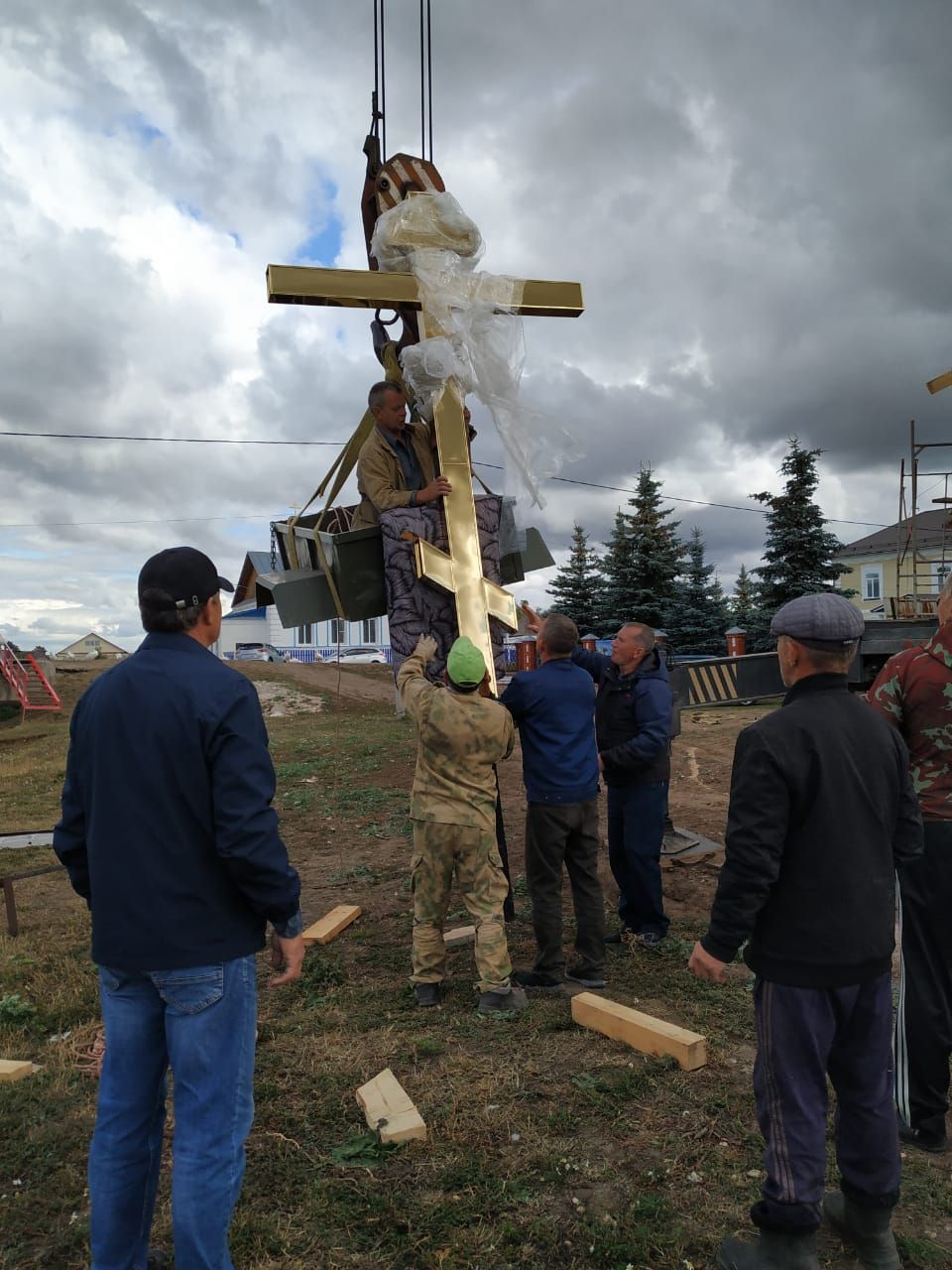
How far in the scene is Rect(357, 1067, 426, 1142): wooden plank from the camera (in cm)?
330

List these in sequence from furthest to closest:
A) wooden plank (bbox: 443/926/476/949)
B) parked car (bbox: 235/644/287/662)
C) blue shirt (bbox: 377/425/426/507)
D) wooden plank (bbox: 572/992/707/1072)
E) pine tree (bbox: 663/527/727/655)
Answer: parked car (bbox: 235/644/287/662) < pine tree (bbox: 663/527/727/655) < wooden plank (bbox: 443/926/476/949) < blue shirt (bbox: 377/425/426/507) < wooden plank (bbox: 572/992/707/1072)

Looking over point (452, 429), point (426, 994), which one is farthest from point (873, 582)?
point (426, 994)

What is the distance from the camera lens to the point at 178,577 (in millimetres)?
2525

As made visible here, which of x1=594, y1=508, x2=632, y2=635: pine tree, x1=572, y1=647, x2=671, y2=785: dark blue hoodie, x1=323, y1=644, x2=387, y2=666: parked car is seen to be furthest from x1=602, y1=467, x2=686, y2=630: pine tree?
x1=572, y1=647, x2=671, y2=785: dark blue hoodie

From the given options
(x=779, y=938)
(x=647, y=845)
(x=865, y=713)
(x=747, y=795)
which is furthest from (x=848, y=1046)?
(x=647, y=845)

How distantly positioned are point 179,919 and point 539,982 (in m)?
3.14

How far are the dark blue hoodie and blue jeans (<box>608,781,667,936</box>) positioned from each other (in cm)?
9

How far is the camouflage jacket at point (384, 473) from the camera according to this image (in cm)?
500

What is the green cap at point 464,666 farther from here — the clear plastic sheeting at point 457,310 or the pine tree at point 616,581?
the pine tree at point 616,581

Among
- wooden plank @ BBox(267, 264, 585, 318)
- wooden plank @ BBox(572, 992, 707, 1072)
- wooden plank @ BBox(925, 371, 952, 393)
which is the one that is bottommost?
wooden plank @ BBox(572, 992, 707, 1072)

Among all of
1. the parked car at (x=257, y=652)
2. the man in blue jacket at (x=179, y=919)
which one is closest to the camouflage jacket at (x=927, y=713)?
the man in blue jacket at (x=179, y=919)

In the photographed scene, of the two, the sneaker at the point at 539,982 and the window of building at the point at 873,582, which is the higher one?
the window of building at the point at 873,582

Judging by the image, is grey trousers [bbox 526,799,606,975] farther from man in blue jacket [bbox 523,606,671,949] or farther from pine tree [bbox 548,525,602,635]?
pine tree [bbox 548,525,602,635]

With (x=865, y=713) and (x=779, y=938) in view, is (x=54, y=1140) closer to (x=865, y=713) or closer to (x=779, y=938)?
(x=779, y=938)
